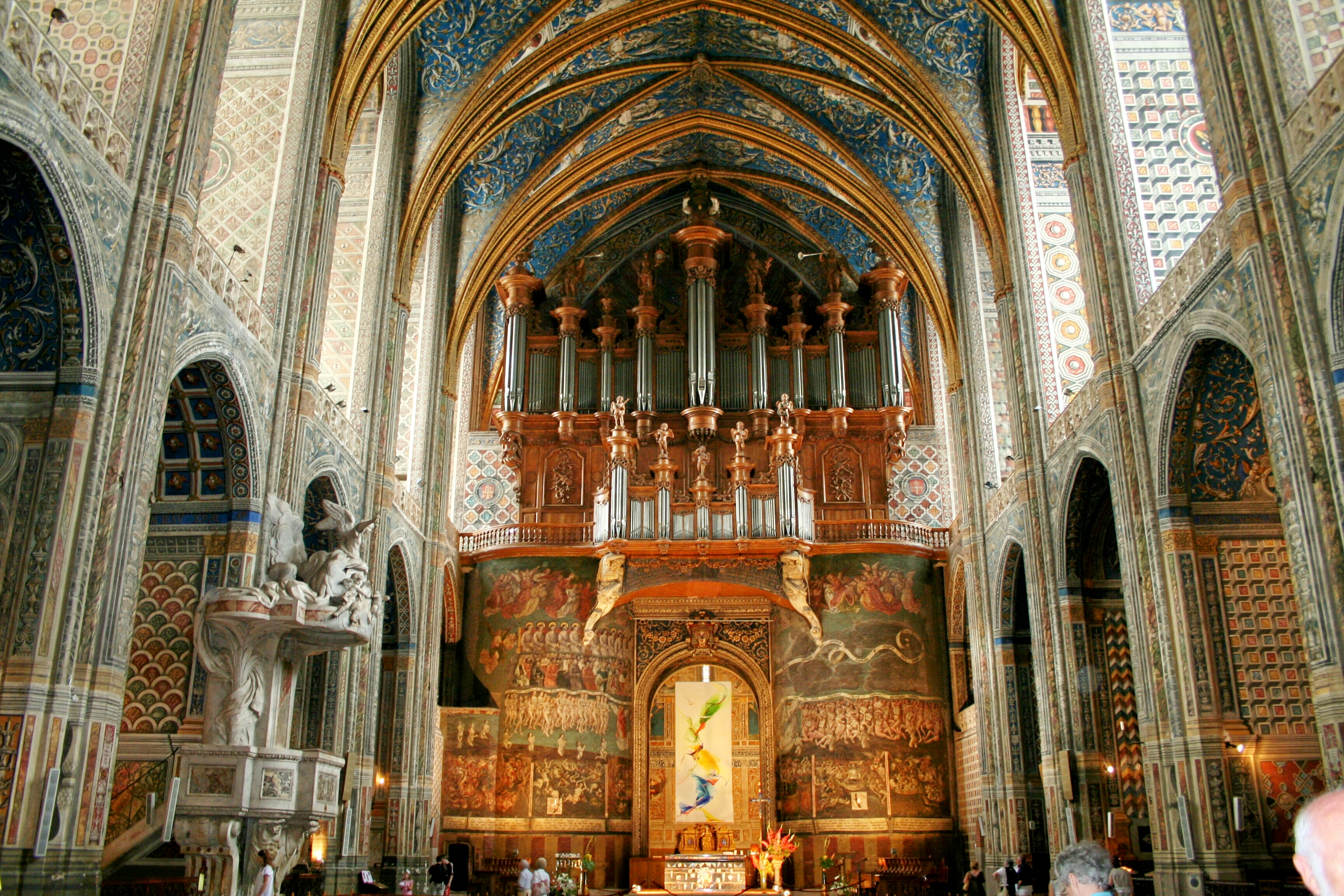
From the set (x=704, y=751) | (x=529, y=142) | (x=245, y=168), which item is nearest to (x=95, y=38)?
(x=245, y=168)

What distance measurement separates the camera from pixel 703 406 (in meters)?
27.1

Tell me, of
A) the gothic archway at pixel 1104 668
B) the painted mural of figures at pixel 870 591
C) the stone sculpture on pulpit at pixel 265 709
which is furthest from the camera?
the painted mural of figures at pixel 870 591

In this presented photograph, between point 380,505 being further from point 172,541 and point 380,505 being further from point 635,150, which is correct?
point 635,150

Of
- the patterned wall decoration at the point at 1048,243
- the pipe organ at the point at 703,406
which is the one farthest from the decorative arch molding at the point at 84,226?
the pipe organ at the point at 703,406

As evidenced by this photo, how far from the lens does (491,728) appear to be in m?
24.4

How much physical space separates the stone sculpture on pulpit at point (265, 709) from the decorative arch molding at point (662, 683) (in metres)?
12.5

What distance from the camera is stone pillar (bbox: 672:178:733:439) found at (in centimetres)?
2725

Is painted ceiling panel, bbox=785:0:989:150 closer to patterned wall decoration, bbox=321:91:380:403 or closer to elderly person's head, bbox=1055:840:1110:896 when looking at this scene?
patterned wall decoration, bbox=321:91:380:403

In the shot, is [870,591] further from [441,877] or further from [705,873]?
[441,877]

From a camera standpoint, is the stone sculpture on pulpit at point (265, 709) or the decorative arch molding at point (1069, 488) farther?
the decorative arch molding at point (1069, 488)

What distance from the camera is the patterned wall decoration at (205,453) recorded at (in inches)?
545

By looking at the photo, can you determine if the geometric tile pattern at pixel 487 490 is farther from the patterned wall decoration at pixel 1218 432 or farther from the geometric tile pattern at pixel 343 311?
the patterned wall decoration at pixel 1218 432

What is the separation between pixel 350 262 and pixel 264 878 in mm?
10517

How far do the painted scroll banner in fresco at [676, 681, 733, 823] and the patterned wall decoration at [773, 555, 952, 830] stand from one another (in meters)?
1.33
